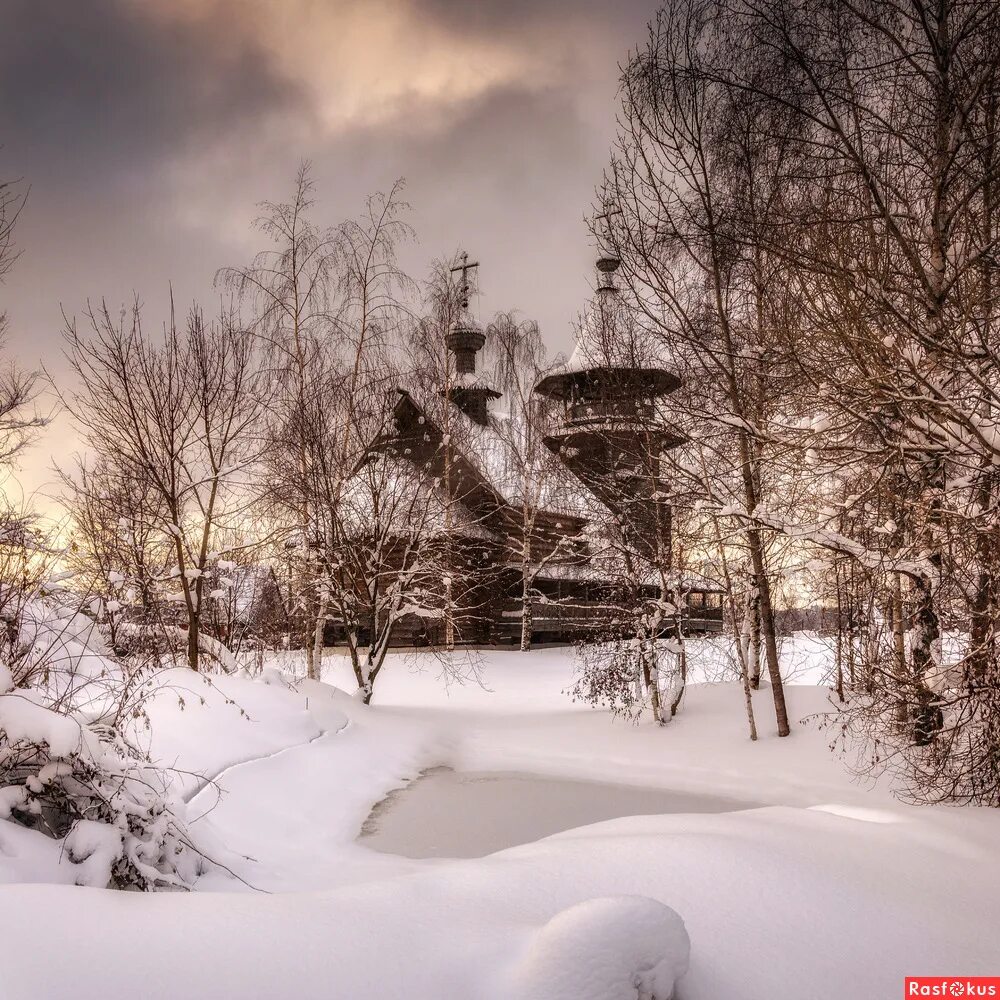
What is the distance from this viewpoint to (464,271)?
66.2ft

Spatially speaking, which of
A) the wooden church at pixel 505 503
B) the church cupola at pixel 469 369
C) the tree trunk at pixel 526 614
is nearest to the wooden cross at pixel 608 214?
the wooden church at pixel 505 503

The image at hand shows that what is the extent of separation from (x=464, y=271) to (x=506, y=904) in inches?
719

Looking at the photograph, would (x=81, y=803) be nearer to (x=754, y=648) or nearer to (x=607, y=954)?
(x=607, y=954)

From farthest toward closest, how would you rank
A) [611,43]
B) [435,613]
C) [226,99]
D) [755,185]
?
[435,613], [226,99], [755,185], [611,43]

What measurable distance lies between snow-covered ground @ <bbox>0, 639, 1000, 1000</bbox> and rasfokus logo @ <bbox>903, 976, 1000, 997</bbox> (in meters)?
0.05

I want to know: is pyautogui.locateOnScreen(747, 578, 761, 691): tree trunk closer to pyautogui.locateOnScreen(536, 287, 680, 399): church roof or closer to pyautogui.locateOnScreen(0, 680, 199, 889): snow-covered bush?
pyautogui.locateOnScreen(536, 287, 680, 399): church roof

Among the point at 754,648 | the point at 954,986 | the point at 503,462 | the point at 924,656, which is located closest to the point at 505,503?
the point at 503,462

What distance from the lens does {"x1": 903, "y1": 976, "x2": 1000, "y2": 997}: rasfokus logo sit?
3350 millimetres

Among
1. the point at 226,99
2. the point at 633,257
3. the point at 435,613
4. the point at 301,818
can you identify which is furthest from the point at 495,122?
the point at 301,818

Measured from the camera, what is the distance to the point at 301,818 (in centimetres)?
693

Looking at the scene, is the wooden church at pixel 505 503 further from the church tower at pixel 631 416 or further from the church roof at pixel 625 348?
the church roof at pixel 625 348

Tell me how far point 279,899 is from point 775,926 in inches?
86.2

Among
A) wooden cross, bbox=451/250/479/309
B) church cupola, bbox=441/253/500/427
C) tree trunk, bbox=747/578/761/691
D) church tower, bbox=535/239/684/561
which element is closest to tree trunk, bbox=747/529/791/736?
tree trunk, bbox=747/578/761/691

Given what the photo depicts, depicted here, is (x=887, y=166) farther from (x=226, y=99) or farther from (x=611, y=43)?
(x=226, y=99)
